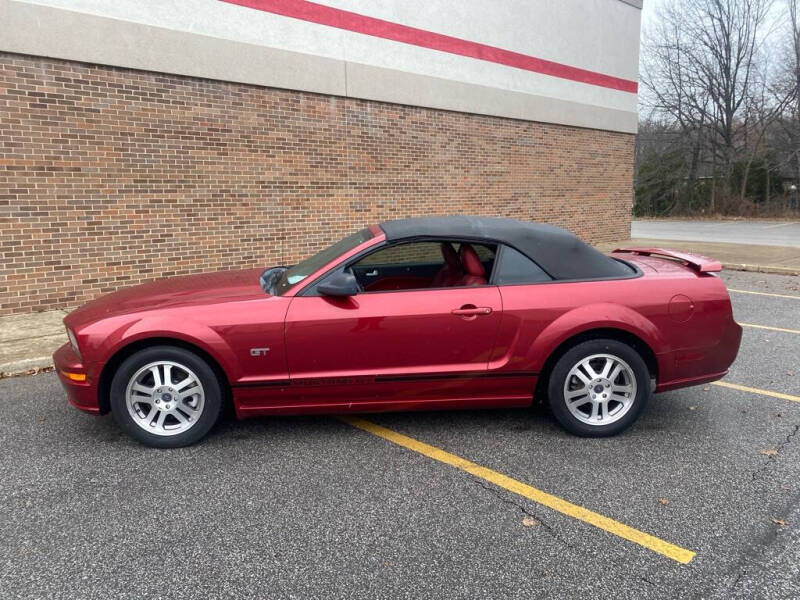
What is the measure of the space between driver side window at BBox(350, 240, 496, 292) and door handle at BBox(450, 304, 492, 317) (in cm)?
24

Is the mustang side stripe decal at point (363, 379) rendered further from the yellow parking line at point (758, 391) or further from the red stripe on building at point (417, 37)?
the red stripe on building at point (417, 37)

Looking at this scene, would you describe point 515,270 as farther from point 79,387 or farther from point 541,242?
point 79,387

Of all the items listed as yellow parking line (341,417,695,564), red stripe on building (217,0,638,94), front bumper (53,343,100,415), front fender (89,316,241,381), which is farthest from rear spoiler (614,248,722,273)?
red stripe on building (217,0,638,94)

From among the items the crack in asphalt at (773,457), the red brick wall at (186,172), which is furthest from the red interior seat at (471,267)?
the red brick wall at (186,172)

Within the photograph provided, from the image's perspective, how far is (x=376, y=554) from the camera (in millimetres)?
2588

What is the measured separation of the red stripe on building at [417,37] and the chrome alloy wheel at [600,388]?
7.64 m

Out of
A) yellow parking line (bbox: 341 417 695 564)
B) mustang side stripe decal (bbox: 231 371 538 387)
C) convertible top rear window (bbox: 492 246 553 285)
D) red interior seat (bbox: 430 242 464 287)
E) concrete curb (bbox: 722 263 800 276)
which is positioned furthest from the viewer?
concrete curb (bbox: 722 263 800 276)

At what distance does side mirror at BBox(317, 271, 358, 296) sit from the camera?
11.7ft

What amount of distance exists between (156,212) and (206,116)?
1584mm

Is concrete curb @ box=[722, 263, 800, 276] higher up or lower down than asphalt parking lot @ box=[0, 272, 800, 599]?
higher up

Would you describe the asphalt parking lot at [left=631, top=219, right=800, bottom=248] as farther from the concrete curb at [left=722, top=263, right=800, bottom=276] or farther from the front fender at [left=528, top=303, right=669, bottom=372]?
the front fender at [left=528, top=303, right=669, bottom=372]

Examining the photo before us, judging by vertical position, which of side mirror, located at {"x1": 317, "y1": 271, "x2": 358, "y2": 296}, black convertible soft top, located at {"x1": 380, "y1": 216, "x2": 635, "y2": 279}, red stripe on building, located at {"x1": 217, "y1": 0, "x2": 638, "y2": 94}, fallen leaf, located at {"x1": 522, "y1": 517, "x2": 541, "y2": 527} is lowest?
fallen leaf, located at {"x1": 522, "y1": 517, "x2": 541, "y2": 527}

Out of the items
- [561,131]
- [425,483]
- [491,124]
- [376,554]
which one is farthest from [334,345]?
[561,131]

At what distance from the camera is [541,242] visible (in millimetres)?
3939
